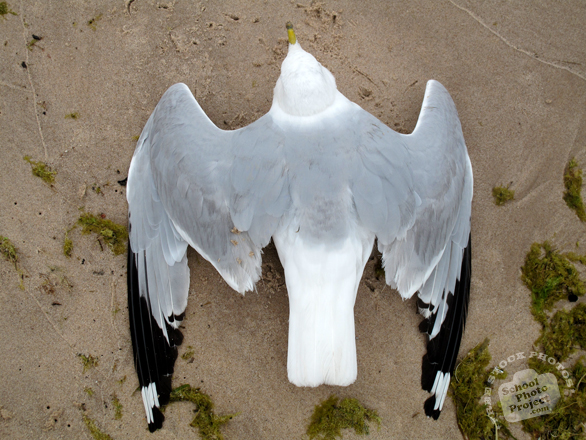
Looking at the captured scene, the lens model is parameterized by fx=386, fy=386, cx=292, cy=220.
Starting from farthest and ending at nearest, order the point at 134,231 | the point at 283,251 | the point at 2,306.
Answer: the point at 2,306 → the point at 134,231 → the point at 283,251

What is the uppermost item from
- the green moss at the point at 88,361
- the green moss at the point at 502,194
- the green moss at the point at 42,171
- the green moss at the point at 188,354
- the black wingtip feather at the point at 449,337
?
the green moss at the point at 502,194

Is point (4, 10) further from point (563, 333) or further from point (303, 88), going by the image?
point (563, 333)

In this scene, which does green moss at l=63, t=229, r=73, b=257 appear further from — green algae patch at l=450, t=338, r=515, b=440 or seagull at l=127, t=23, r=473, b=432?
green algae patch at l=450, t=338, r=515, b=440

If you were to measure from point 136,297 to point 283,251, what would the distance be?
0.83 m

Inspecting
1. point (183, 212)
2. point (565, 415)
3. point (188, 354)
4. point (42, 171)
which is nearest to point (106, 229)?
point (42, 171)

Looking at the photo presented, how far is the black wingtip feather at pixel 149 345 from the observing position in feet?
6.33

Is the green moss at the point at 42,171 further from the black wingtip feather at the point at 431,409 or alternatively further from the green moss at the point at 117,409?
the black wingtip feather at the point at 431,409

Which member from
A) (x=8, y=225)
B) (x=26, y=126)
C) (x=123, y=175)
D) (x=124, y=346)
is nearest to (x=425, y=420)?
(x=124, y=346)

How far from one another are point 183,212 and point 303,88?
0.74 m

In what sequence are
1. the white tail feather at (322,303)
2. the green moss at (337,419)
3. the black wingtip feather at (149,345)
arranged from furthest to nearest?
the green moss at (337,419) < the black wingtip feather at (149,345) < the white tail feather at (322,303)

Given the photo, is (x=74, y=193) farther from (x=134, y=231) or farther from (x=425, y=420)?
(x=425, y=420)

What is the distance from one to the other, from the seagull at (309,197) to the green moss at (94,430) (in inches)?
38.0

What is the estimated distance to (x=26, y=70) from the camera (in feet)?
6.70

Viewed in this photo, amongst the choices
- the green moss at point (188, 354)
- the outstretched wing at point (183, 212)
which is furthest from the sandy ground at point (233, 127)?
the outstretched wing at point (183, 212)
